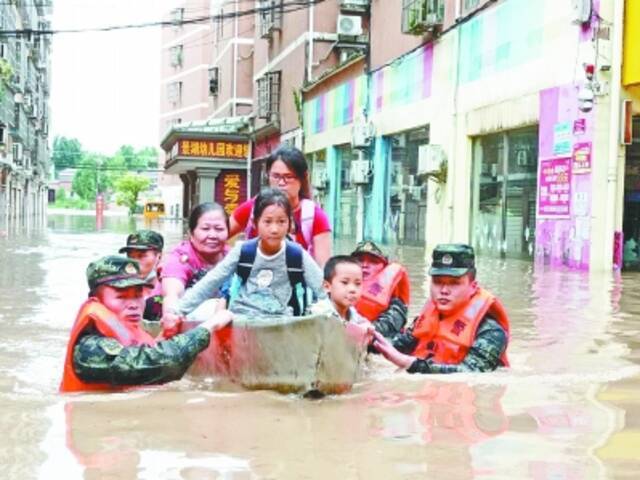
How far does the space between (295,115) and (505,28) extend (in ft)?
62.2

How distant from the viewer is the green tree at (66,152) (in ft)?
390

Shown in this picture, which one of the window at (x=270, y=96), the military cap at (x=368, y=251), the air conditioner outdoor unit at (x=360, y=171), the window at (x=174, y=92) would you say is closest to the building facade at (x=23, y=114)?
the window at (x=270, y=96)

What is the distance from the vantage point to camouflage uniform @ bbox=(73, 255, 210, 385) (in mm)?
4906

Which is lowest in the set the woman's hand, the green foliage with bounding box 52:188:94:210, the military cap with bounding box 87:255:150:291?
the green foliage with bounding box 52:188:94:210

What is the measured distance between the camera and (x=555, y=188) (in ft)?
56.5

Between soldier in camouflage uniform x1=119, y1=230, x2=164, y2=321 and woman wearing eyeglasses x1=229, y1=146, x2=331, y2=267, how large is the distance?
3.31 ft

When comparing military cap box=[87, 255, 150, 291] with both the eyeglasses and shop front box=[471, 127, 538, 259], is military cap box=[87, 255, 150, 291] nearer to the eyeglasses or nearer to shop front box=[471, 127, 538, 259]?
the eyeglasses

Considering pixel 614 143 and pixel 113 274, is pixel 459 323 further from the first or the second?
pixel 614 143

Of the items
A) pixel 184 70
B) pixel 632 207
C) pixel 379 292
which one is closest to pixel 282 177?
pixel 379 292

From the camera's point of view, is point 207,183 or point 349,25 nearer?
point 349,25

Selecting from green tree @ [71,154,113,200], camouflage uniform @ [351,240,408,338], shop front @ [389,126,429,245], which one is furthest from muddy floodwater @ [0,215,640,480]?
green tree @ [71,154,113,200]

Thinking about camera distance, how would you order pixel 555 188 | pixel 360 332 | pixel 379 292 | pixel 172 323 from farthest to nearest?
pixel 555 188 → pixel 379 292 → pixel 172 323 → pixel 360 332

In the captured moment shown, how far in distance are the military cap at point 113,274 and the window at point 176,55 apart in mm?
74851

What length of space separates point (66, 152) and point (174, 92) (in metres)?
46.0
